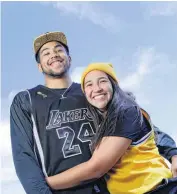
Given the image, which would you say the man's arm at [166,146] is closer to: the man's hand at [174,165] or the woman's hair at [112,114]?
the man's hand at [174,165]

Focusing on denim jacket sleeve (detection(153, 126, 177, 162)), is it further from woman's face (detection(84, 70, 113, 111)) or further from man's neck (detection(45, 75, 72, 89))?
man's neck (detection(45, 75, 72, 89))

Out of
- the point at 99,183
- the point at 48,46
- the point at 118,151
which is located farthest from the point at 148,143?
the point at 48,46

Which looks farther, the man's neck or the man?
the man's neck

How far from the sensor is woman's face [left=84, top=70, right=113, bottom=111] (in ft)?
7.22

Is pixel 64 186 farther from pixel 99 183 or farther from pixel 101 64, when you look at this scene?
pixel 101 64

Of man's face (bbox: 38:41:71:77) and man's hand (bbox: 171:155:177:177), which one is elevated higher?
man's face (bbox: 38:41:71:77)

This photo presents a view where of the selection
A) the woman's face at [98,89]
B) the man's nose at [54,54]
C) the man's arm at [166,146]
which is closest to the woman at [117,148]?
the woman's face at [98,89]

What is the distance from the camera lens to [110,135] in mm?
2096

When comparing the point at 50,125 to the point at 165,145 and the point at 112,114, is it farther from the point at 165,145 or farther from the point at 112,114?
the point at 165,145

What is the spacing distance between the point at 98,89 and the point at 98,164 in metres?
0.43

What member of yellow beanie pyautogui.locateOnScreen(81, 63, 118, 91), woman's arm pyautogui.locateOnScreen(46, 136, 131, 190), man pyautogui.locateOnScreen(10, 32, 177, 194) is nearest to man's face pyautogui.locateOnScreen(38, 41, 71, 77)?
man pyautogui.locateOnScreen(10, 32, 177, 194)

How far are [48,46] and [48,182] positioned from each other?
2.85 feet

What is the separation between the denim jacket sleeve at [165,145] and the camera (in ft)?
7.84

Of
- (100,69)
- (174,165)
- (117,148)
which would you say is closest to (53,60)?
(100,69)
